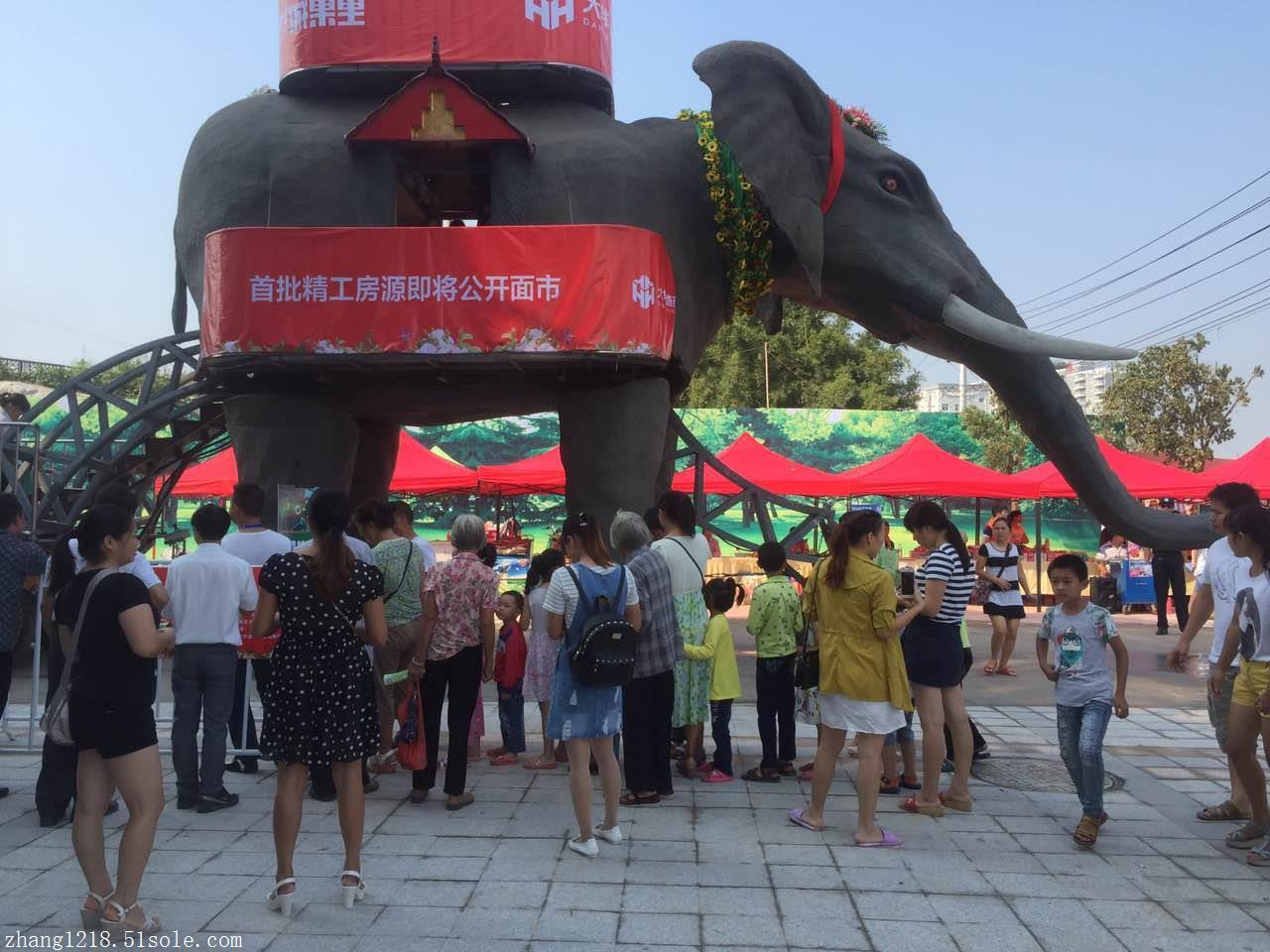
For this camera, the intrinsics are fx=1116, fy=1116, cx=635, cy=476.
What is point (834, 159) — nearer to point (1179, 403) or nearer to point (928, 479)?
point (928, 479)

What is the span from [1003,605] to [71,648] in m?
8.42

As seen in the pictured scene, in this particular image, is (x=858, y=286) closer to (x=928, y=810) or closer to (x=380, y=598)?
(x=928, y=810)

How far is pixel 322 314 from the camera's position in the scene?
23.7ft

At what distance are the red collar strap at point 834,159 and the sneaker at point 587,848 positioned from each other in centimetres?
498

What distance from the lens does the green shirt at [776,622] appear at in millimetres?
6090

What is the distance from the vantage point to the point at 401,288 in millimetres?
7262

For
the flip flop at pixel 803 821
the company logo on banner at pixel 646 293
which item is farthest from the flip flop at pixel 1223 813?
the company logo on banner at pixel 646 293

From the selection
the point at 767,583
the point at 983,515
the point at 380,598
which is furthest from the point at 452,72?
the point at 983,515

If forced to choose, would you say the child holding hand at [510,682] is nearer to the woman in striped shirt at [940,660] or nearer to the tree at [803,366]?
the woman in striped shirt at [940,660]

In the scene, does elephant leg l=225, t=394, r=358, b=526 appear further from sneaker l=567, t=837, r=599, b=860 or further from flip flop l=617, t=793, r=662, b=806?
sneaker l=567, t=837, r=599, b=860

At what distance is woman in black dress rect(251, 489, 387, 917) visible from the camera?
13.2ft

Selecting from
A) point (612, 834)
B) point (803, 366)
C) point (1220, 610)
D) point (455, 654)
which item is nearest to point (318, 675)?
point (455, 654)

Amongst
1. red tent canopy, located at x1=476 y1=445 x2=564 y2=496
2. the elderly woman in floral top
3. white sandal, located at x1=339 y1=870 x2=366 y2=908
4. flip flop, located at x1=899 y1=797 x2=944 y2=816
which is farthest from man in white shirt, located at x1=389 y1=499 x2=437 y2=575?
red tent canopy, located at x1=476 y1=445 x2=564 y2=496

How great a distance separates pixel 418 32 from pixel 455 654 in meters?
4.74
